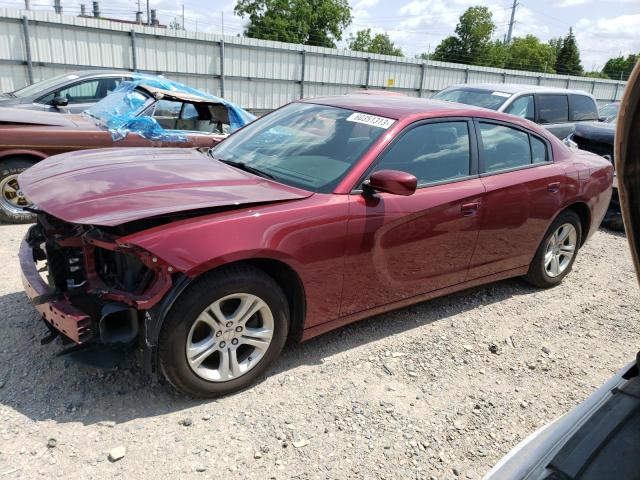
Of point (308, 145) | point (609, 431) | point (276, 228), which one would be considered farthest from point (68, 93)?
point (609, 431)

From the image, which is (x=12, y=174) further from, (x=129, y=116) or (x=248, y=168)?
(x=248, y=168)

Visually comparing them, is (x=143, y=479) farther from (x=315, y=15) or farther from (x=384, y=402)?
(x=315, y=15)

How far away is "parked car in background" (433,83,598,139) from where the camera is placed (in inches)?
352

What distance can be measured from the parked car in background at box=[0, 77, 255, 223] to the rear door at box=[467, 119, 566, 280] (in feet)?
9.67

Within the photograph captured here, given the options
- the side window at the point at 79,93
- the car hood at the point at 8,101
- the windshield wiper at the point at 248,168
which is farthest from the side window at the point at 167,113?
the windshield wiper at the point at 248,168

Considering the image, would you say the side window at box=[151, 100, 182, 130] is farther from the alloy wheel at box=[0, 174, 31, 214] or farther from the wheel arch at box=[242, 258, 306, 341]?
the wheel arch at box=[242, 258, 306, 341]

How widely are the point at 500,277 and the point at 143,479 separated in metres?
3.16

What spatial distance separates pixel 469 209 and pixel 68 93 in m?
6.94

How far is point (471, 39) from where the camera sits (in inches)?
2202

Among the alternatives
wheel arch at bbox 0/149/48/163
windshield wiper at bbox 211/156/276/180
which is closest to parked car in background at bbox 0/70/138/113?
wheel arch at bbox 0/149/48/163

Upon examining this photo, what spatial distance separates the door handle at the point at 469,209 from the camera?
369 cm

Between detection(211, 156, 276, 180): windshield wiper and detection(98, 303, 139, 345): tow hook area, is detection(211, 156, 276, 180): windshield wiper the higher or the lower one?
the higher one

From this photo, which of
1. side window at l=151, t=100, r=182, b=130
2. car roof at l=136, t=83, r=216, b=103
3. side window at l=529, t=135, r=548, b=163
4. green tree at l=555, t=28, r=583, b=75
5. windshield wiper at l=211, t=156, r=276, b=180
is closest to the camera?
windshield wiper at l=211, t=156, r=276, b=180

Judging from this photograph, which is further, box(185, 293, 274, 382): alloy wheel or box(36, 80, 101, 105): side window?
box(36, 80, 101, 105): side window
